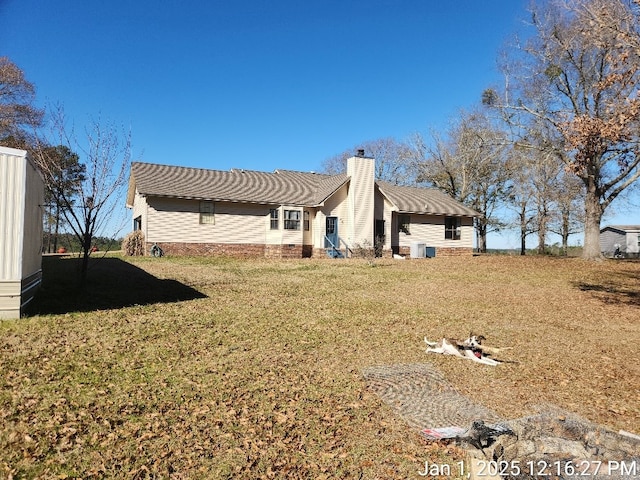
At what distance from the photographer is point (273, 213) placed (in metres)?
25.4

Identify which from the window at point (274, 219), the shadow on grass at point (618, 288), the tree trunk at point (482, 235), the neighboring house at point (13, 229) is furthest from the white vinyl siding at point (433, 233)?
the neighboring house at point (13, 229)

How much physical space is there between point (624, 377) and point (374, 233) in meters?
20.7

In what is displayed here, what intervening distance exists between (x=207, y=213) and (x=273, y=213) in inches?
163

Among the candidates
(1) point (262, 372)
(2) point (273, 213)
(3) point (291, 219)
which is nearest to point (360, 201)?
(3) point (291, 219)

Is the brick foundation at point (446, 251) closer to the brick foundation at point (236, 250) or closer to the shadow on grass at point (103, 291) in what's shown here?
the brick foundation at point (236, 250)

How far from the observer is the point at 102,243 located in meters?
35.0

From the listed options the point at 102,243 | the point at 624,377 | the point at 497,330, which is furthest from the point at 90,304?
the point at 102,243

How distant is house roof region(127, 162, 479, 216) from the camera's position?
77.3 feet

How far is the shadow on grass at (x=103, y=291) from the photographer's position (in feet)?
31.8

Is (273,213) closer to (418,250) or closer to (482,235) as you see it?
(418,250)

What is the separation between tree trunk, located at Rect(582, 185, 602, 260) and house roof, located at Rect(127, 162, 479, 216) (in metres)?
8.84

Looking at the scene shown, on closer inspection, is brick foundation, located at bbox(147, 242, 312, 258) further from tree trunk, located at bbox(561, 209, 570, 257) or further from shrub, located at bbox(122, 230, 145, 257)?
tree trunk, located at bbox(561, 209, 570, 257)

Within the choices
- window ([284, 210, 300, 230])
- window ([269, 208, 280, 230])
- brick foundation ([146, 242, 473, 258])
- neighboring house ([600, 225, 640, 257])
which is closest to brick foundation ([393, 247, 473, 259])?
brick foundation ([146, 242, 473, 258])

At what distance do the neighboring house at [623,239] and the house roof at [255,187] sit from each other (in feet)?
92.4
